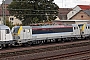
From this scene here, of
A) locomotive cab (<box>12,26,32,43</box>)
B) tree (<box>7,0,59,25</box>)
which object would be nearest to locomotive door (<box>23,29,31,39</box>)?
locomotive cab (<box>12,26,32,43</box>)

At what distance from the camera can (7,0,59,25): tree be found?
54094 mm

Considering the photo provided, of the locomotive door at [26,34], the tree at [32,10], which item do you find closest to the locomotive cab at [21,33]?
the locomotive door at [26,34]

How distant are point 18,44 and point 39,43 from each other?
344cm

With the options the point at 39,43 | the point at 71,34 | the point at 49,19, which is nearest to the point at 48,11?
the point at 49,19

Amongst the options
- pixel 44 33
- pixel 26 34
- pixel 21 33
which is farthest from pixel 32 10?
pixel 21 33

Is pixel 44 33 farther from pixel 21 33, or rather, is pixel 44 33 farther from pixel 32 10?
pixel 32 10

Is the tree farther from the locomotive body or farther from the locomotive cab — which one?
the locomotive cab

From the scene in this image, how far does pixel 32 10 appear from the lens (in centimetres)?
5456

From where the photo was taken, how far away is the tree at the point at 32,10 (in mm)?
54094

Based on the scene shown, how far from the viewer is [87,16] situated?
69375 mm

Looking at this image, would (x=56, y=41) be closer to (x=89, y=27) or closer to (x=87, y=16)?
(x=89, y=27)

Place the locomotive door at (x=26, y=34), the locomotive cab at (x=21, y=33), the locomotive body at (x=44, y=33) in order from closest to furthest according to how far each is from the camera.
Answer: the locomotive cab at (x=21, y=33)
the locomotive body at (x=44, y=33)
the locomotive door at (x=26, y=34)

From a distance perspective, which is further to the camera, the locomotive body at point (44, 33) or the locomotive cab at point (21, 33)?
the locomotive body at point (44, 33)

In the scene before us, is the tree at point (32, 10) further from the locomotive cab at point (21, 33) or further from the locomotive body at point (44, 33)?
the locomotive cab at point (21, 33)
